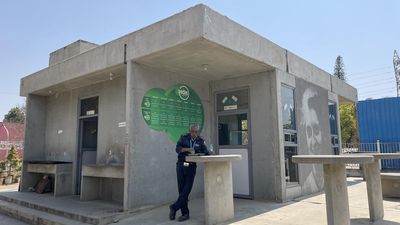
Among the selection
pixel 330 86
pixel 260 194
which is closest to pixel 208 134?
pixel 260 194

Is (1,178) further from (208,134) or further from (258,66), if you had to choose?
(258,66)

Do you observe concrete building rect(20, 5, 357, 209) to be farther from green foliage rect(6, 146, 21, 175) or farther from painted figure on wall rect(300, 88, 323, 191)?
green foliage rect(6, 146, 21, 175)

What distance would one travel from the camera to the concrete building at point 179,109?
20.5 ft

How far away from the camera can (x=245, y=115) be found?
307 inches

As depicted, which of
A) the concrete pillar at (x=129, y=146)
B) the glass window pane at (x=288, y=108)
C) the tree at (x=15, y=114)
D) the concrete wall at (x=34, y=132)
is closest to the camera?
the concrete pillar at (x=129, y=146)

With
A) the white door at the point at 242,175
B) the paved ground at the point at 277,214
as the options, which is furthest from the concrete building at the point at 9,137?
the white door at the point at 242,175

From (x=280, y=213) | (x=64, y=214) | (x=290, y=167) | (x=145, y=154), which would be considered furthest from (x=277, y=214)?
(x=64, y=214)

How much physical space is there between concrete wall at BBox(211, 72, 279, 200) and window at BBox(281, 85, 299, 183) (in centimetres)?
44

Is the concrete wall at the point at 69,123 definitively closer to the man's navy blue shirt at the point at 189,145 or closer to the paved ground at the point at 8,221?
the paved ground at the point at 8,221

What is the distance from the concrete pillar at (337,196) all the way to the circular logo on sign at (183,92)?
411 centimetres

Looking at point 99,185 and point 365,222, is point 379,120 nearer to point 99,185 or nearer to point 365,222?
point 365,222

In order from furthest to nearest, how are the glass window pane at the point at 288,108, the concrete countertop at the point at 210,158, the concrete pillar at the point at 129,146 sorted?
the glass window pane at the point at 288,108 → the concrete pillar at the point at 129,146 → the concrete countertop at the point at 210,158

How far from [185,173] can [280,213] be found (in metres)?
1.89

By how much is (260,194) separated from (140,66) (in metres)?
3.83
